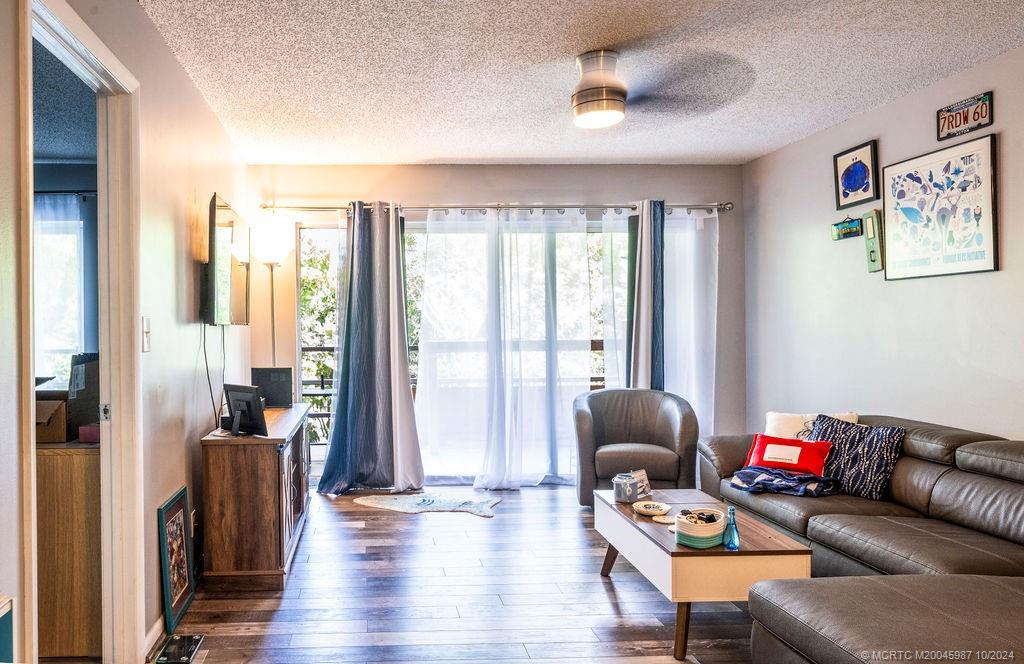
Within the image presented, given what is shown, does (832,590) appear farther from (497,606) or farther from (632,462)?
(632,462)

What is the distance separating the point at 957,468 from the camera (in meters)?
3.20

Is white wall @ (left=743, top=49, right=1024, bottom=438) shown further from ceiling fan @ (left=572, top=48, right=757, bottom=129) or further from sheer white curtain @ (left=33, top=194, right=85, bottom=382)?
sheer white curtain @ (left=33, top=194, right=85, bottom=382)

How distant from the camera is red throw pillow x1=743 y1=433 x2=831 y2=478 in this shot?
368 cm

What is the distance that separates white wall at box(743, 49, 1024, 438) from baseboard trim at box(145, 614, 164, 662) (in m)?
3.93

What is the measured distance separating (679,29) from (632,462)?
2.64 meters

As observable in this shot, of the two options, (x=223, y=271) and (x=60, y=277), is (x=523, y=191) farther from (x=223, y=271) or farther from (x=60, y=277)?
(x=60, y=277)

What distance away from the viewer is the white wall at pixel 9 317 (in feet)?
5.49

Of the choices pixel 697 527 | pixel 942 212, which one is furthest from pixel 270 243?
pixel 942 212

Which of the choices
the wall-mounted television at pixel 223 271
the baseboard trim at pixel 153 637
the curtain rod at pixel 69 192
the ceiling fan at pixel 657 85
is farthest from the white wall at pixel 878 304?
the curtain rod at pixel 69 192

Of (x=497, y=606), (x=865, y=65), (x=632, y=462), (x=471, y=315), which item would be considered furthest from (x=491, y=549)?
(x=865, y=65)

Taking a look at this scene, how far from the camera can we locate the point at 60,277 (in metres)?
4.93

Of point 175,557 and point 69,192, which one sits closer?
point 175,557

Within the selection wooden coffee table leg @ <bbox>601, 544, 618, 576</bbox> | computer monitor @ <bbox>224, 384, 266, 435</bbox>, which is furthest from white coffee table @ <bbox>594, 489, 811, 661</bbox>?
computer monitor @ <bbox>224, 384, 266, 435</bbox>

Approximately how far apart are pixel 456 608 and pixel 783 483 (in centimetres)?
179
